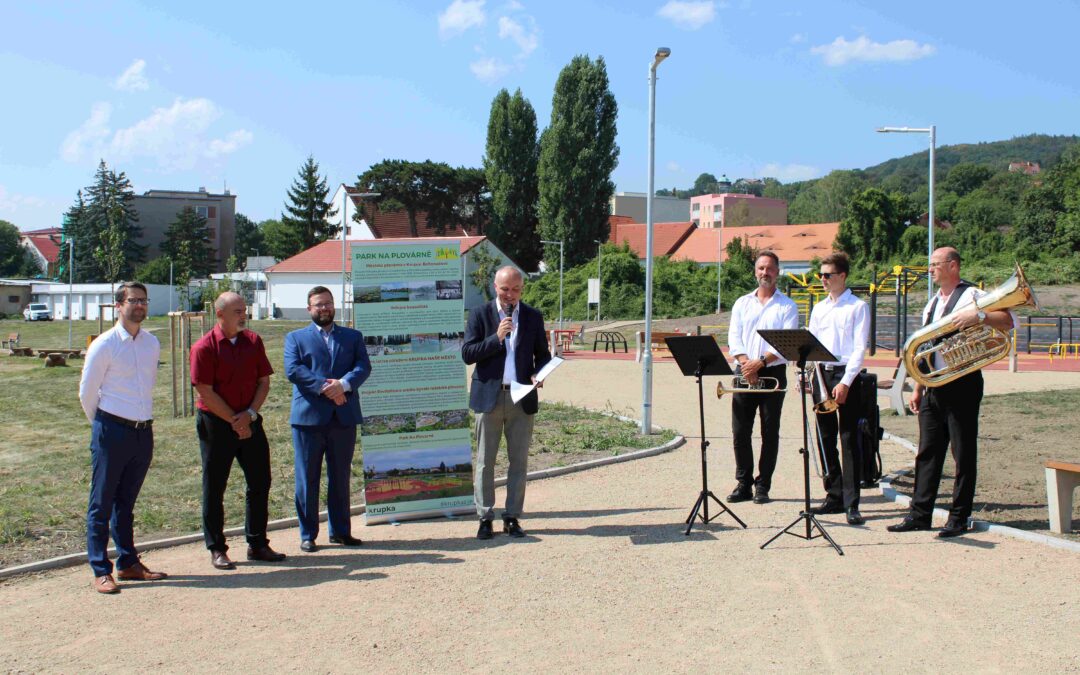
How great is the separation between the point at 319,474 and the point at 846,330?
13.7ft

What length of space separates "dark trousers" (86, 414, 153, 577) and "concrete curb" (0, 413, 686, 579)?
81 centimetres

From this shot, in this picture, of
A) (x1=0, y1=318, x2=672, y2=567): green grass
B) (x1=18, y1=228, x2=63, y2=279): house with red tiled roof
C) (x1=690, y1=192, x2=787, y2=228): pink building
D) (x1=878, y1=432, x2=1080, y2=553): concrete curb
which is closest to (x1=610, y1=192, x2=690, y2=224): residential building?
(x1=690, y1=192, x2=787, y2=228): pink building

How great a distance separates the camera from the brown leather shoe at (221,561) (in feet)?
21.4

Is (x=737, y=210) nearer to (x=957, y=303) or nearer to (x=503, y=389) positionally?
(x=957, y=303)

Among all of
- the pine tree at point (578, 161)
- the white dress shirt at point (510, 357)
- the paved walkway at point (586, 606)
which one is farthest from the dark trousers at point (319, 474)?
the pine tree at point (578, 161)

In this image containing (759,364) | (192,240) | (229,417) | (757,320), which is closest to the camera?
(229,417)

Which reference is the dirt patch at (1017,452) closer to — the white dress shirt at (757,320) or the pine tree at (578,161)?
the white dress shirt at (757,320)

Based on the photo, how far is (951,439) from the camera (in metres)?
7.04

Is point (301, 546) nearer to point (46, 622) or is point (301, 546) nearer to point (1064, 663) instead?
point (46, 622)

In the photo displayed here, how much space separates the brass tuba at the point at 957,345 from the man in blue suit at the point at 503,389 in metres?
2.69

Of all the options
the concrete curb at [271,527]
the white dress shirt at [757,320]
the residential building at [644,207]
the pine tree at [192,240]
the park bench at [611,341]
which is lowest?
the concrete curb at [271,527]

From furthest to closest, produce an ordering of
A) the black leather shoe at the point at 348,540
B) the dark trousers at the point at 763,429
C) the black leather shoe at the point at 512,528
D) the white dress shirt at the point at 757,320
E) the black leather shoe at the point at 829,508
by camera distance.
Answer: the dark trousers at the point at 763,429 → the white dress shirt at the point at 757,320 → the black leather shoe at the point at 829,508 → the black leather shoe at the point at 512,528 → the black leather shoe at the point at 348,540

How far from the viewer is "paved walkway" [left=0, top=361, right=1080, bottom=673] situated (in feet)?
15.7

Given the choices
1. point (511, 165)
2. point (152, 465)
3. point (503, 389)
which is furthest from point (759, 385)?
point (511, 165)
